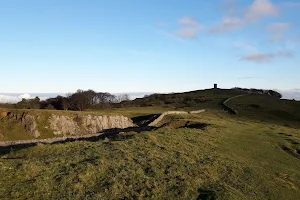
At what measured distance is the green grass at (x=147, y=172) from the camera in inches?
580

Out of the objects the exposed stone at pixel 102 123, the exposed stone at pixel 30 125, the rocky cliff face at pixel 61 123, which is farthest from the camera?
the exposed stone at pixel 102 123

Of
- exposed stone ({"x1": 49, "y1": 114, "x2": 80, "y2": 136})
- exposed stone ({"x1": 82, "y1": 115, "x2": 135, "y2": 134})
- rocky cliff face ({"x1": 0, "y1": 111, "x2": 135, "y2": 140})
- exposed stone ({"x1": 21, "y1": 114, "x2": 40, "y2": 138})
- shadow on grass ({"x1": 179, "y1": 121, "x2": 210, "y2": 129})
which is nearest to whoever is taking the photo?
shadow on grass ({"x1": 179, "y1": 121, "x2": 210, "y2": 129})

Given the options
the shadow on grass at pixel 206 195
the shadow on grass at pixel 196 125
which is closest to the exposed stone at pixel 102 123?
the shadow on grass at pixel 196 125

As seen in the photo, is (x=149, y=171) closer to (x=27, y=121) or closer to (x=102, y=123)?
(x=27, y=121)

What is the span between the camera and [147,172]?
1822 cm

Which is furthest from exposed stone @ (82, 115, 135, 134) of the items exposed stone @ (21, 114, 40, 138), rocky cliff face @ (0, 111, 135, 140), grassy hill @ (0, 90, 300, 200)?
grassy hill @ (0, 90, 300, 200)

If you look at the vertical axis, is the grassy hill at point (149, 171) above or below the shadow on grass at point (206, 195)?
above

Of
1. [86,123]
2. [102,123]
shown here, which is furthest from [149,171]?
[102,123]

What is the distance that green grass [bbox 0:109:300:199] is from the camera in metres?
14.7

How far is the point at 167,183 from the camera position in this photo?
1692 cm

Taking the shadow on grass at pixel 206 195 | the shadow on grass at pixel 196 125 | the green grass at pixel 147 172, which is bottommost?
the shadow on grass at pixel 206 195

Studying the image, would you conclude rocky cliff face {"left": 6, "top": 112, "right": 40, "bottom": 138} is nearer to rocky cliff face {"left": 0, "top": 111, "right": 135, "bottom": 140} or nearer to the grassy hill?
rocky cliff face {"left": 0, "top": 111, "right": 135, "bottom": 140}

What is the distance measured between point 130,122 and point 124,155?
47641 mm

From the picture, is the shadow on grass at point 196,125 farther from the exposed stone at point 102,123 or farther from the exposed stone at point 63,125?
the exposed stone at point 63,125
